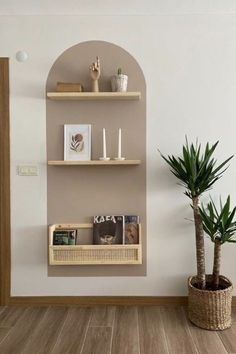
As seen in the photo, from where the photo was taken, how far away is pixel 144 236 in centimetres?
261

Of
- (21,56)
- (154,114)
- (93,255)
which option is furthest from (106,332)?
(21,56)

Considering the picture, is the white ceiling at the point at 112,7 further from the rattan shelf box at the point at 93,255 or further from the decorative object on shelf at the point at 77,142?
the rattan shelf box at the point at 93,255

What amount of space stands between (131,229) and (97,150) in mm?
733

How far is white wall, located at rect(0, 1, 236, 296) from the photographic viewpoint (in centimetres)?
254

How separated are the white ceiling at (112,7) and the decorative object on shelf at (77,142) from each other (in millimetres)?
950

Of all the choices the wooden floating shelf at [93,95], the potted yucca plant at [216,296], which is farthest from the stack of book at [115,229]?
the wooden floating shelf at [93,95]

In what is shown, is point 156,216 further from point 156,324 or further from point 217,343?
point 217,343

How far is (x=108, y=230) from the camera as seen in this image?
2.56m

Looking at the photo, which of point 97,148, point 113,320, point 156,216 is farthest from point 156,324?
point 97,148

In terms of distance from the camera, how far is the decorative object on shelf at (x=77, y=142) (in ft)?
8.38

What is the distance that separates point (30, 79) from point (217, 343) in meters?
2.49

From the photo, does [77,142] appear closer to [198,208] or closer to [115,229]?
[115,229]

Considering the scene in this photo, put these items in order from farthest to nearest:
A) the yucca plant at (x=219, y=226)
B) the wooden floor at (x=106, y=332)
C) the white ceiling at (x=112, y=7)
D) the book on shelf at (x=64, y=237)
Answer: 1. the book on shelf at (x=64, y=237)
2. the white ceiling at (x=112, y=7)
3. the yucca plant at (x=219, y=226)
4. the wooden floor at (x=106, y=332)

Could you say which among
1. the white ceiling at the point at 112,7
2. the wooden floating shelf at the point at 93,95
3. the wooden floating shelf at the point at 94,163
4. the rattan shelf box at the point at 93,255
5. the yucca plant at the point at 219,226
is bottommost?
the rattan shelf box at the point at 93,255
